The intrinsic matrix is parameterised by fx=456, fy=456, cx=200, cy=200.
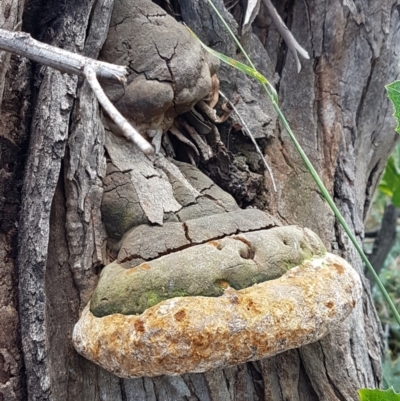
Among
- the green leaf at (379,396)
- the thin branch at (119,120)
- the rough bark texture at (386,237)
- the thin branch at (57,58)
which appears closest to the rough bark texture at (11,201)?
the thin branch at (57,58)

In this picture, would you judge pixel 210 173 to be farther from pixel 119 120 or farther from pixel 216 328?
pixel 119 120

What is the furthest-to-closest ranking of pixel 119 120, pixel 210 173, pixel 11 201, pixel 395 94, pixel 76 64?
pixel 210 173
pixel 11 201
pixel 395 94
pixel 76 64
pixel 119 120

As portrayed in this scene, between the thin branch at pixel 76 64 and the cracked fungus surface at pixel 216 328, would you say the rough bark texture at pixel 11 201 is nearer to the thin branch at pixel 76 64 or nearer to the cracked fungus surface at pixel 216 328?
the cracked fungus surface at pixel 216 328

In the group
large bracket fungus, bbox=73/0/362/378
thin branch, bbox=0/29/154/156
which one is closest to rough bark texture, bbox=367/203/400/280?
large bracket fungus, bbox=73/0/362/378

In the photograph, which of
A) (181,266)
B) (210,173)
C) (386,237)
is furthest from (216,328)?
(386,237)

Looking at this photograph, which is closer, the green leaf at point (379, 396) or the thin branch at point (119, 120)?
the thin branch at point (119, 120)

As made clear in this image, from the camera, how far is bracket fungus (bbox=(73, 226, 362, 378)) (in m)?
0.91

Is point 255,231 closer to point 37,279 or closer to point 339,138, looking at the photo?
point 37,279

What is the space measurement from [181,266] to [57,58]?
518 mm

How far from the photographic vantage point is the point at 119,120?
0.48 meters

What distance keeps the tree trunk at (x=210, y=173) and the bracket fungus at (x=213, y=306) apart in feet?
0.52

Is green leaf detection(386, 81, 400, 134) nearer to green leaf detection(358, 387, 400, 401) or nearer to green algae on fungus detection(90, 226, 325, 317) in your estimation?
green algae on fungus detection(90, 226, 325, 317)

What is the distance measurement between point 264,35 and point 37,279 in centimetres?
121

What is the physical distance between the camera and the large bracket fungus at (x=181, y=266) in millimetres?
916
